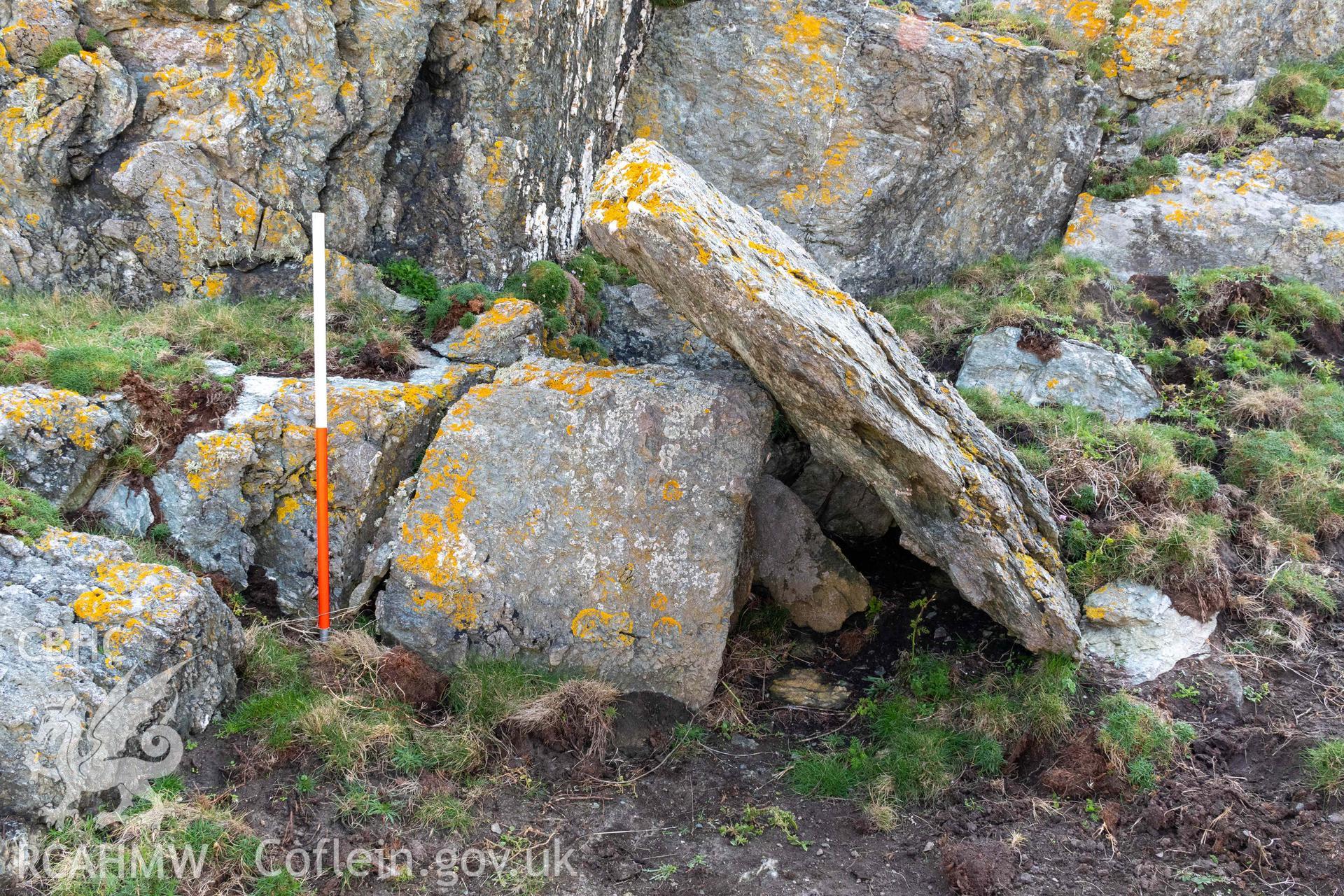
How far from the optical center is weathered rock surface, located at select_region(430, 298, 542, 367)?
305 inches

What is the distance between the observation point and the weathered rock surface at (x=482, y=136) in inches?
346

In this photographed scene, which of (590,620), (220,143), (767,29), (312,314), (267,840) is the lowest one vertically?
(267,840)

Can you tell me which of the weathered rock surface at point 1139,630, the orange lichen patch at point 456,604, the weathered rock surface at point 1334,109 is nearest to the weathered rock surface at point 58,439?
the orange lichen patch at point 456,604

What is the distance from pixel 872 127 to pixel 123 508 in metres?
8.72

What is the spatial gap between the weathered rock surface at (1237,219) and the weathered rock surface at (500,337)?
6608 millimetres

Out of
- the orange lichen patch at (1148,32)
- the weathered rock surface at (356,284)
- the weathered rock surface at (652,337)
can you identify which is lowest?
the weathered rock surface at (652,337)

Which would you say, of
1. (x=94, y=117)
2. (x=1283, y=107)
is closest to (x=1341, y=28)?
(x=1283, y=107)

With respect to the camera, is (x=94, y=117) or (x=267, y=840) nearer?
(x=267, y=840)

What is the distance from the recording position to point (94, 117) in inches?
302

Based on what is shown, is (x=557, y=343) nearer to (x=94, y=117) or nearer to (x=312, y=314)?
(x=312, y=314)

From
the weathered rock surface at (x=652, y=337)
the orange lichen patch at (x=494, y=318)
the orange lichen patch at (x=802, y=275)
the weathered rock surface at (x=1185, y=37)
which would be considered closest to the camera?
the orange lichen patch at (x=802, y=275)

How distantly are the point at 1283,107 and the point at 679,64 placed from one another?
754 cm

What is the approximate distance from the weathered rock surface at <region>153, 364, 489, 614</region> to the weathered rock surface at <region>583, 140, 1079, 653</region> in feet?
7.52

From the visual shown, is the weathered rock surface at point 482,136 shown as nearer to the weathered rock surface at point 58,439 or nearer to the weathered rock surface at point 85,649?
the weathered rock surface at point 58,439
